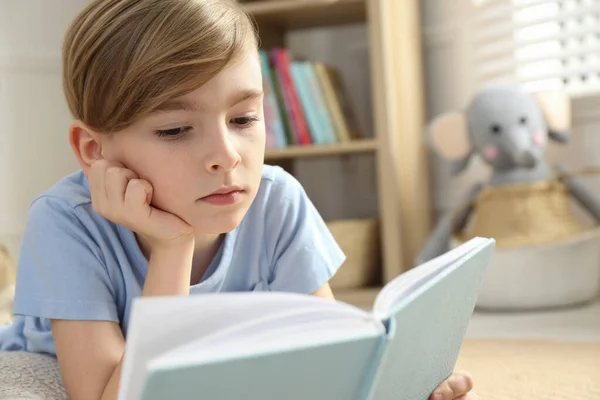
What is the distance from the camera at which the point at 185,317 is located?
17.9 inches

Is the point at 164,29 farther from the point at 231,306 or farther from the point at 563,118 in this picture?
the point at 563,118

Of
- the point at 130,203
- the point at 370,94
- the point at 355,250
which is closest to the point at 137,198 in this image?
the point at 130,203

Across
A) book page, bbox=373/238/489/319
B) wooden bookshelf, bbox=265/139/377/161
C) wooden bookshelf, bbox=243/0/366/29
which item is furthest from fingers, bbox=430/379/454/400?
wooden bookshelf, bbox=243/0/366/29

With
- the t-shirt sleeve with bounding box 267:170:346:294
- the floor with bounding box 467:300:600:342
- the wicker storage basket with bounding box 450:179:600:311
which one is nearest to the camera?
the t-shirt sleeve with bounding box 267:170:346:294

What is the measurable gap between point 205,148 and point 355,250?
1.33m

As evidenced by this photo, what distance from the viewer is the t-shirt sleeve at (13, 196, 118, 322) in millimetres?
762

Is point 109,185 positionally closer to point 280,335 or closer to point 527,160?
point 280,335

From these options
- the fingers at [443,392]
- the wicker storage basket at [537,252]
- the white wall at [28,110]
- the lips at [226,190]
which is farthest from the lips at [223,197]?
the white wall at [28,110]

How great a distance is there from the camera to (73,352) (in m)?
0.75

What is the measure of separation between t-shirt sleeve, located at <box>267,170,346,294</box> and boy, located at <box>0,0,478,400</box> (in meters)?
0.09

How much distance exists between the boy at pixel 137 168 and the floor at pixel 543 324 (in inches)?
29.1

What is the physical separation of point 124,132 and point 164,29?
10cm

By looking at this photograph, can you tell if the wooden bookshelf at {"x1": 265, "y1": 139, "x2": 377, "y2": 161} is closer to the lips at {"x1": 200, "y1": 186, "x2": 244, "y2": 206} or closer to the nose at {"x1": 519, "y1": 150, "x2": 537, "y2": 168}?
the nose at {"x1": 519, "y1": 150, "x2": 537, "y2": 168}

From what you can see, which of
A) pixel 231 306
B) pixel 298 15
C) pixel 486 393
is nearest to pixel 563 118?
pixel 298 15
